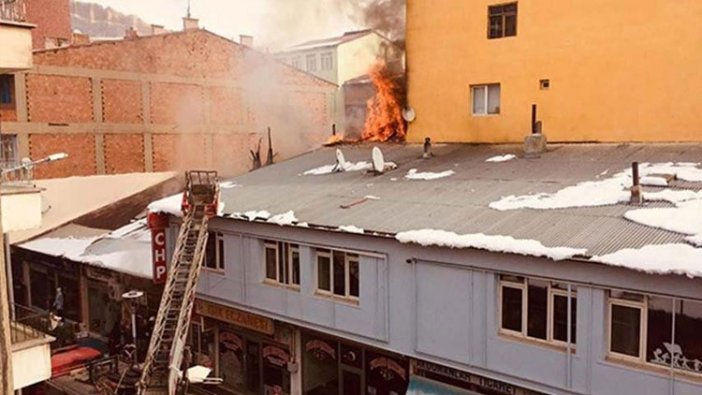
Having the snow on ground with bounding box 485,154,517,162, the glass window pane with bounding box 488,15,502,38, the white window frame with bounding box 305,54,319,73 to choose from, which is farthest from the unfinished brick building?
the snow on ground with bounding box 485,154,517,162

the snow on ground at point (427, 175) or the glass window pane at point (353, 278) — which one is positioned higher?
the snow on ground at point (427, 175)

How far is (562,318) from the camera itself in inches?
430

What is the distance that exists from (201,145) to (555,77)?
20.4 m

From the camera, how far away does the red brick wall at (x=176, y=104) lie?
31172mm

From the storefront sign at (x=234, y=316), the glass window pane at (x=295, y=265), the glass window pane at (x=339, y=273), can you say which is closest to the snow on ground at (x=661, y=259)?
the glass window pane at (x=339, y=273)

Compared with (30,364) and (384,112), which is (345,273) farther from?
(384,112)

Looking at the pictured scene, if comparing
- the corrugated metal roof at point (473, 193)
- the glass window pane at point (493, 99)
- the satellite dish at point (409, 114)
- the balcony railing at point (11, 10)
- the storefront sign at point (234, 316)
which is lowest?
the storefront sign at point (234, 316)

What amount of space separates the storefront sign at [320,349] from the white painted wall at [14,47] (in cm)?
962

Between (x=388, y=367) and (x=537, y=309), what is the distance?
4732 millimetres

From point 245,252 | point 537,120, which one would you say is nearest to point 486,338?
point 245,252

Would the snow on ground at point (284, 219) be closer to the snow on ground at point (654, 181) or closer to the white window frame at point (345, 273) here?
the white window frame at point (345, 273)

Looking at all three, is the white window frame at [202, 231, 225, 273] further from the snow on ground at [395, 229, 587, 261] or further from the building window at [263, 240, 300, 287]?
the snow on ground at [395, 229, 587, 261]

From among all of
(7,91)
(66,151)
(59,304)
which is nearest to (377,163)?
(59,304)

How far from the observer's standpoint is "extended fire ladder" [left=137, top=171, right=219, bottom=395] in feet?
42.6
